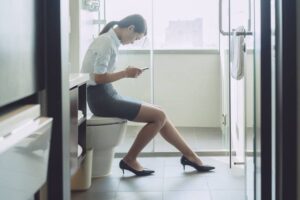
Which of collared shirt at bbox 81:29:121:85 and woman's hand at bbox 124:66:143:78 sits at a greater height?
collared shirt at bbox 81:29:121:85

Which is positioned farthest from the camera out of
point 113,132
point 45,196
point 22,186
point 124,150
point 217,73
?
point 217,73

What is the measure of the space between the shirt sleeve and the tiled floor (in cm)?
71

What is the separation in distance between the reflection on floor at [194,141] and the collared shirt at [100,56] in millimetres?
943

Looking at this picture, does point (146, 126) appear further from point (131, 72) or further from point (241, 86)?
point (241, 86)

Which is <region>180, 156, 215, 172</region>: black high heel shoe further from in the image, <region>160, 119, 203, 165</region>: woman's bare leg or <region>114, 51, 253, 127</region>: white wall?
<region>114, 51, 253, 127</region>: white wall

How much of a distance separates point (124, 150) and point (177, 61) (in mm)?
1202

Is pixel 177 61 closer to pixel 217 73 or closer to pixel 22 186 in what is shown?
pixel 217 73

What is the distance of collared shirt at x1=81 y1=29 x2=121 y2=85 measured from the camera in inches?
114

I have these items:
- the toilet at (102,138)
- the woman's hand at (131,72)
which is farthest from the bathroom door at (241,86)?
the toilet at (102,138)

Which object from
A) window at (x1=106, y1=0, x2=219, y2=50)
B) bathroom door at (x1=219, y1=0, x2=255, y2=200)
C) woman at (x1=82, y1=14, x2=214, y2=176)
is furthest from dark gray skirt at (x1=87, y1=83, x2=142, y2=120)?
window at (x1=106, y1=0, x2=219, y2=50)

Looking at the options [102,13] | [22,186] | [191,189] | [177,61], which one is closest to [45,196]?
[22,186]

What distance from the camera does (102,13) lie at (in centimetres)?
392

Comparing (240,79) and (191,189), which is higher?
(240,79)

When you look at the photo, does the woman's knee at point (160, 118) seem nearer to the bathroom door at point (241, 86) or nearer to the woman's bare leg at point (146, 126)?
the woman's bare leg at point (146, 126)
